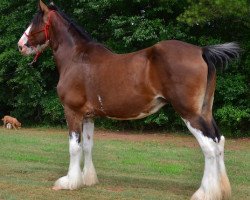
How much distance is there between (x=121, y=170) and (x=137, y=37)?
447 inches

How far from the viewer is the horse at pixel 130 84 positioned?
661cm

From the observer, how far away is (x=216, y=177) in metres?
6.56

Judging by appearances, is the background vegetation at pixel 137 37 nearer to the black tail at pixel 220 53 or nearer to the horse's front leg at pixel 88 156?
the black tail at pixel 220 53

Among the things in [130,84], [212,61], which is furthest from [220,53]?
[130,84]

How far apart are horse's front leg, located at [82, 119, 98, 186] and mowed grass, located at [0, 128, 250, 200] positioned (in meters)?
0.19

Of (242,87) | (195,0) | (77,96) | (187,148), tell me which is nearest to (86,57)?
(77,96)

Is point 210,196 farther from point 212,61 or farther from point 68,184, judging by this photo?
point 68,184

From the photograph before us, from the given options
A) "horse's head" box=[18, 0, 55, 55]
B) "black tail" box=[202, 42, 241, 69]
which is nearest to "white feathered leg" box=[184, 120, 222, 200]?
"black tail" box=[202, 42, 241, 69]

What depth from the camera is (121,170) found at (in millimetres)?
10180

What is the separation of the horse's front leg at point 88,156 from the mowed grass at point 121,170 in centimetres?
19

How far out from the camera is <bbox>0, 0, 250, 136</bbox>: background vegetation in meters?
19.9

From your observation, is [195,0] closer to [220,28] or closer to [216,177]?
[220,28]

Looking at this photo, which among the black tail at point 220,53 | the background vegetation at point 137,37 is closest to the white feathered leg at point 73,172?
the black tail at point 220,53

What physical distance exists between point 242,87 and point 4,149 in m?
10.8
